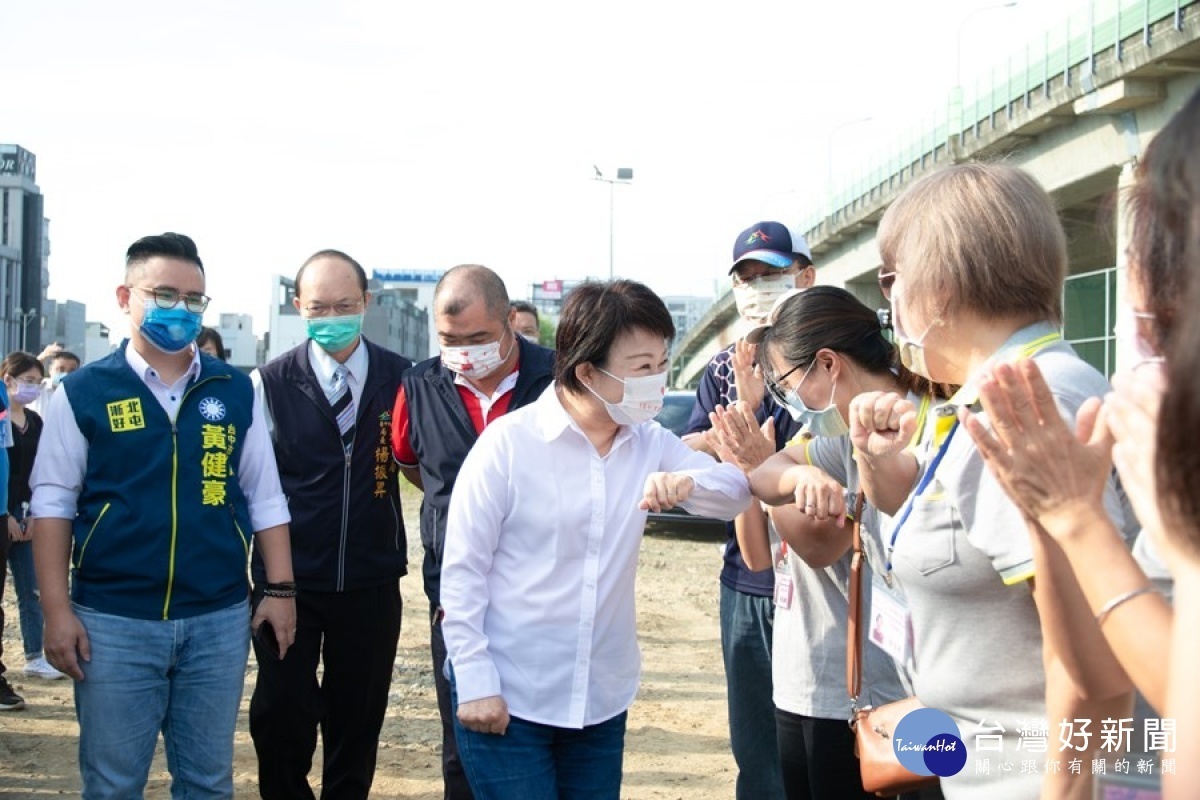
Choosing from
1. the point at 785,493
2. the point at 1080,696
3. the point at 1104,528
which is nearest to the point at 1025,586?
the point at 1080,696

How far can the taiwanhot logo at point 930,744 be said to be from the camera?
200 centimetres

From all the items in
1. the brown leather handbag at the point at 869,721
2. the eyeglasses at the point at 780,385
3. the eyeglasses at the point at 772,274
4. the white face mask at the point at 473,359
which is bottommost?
the brown leather handbag at the point at 869,721

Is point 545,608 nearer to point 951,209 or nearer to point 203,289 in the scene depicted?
point 951,209

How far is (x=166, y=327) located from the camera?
352cm

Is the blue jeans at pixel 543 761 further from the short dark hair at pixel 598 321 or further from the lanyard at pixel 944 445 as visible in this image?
the lanyard at pixel 944 445

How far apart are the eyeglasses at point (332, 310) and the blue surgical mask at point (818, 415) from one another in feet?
7.12

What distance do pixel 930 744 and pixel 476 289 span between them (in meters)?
2.55

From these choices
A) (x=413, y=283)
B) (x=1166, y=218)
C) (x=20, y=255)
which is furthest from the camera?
(x=413, y=283)

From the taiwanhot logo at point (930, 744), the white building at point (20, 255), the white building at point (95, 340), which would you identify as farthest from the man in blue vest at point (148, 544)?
the white building at point (20, 255)

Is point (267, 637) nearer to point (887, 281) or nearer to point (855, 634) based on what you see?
point (855, 634)

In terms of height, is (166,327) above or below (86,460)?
above

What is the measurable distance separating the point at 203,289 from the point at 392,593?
146 cm

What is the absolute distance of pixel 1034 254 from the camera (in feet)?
6.64

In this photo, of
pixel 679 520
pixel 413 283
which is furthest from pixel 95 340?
pixel 679 520
